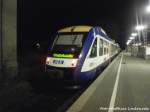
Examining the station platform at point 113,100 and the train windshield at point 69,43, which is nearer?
the station platform at point 113,100

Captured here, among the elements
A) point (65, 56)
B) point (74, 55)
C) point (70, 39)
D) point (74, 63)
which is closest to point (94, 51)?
point (70, 39)

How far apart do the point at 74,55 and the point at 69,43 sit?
1.17 meters

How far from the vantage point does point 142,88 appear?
11.3 metres

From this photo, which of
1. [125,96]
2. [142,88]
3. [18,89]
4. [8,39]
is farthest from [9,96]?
[8,39]

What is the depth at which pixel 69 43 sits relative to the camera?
44.6 ft

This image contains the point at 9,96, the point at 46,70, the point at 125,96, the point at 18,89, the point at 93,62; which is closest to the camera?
the point at 125,96

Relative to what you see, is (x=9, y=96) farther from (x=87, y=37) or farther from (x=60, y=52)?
(x=87, y=37)

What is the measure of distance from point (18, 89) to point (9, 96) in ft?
3.20

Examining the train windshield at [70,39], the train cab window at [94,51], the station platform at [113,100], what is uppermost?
the train windshield at [70,39]

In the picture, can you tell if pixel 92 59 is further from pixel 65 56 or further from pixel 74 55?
pixel 65 56

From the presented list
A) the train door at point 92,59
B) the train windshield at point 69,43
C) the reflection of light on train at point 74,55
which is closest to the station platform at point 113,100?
the reflection of light on train at point 74,55

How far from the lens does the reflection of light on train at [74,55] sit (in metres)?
12.2

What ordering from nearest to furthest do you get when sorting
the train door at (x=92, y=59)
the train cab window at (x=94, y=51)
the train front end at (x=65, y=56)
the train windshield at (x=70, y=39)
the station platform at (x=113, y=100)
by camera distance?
the station platform at (x=113, y=100)
the train front end at (x=65, y=56)
the train door at (x=92, y=59)
the train windshield at (x=70, y=39)
the train cab window at (x=94, y=51)

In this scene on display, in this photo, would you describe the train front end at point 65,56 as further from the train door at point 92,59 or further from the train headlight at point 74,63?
the train door at point 92,59
